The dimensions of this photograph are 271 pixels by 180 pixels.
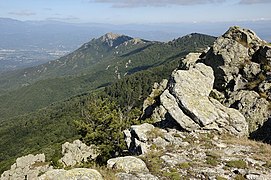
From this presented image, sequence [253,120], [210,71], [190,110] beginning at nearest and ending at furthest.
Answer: [190,110], [253,120], [210,71]

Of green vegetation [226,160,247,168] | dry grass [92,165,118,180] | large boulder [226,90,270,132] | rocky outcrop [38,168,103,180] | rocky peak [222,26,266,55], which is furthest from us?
rocky peak [222,26,266,55]

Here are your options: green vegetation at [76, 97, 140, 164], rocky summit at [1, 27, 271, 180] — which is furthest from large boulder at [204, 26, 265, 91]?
green vegetation at [76, 97, 140, 164]

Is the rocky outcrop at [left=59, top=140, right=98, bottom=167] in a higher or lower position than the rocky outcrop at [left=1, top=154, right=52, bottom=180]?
higher

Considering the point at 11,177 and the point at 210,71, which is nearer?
the point at 210,71

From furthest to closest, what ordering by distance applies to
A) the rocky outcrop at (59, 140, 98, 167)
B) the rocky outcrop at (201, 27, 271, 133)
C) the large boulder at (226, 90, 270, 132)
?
the rocky outcrop at (59, 140, 98, 167) → the rocky outcrop at (201, 27, 271, 133) → the large boulder at (226, 90, 270, 132)

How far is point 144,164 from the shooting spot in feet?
71.3

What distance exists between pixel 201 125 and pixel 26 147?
185m

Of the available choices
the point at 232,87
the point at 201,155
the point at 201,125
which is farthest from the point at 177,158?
the point at 232,87

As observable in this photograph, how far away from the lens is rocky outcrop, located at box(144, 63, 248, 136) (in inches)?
1179

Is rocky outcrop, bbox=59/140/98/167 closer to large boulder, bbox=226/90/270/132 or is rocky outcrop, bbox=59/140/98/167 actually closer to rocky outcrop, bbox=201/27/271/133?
rocky outcrop, bbox=201/27/271/133

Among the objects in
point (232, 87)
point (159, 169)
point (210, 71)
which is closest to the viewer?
point (159, 169)

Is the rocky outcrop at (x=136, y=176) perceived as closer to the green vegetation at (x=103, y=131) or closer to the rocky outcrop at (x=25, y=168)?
the green vegetation at (x=103, y=131)

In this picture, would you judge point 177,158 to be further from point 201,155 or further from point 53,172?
point 53,172

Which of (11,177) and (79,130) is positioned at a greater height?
(79,130)
